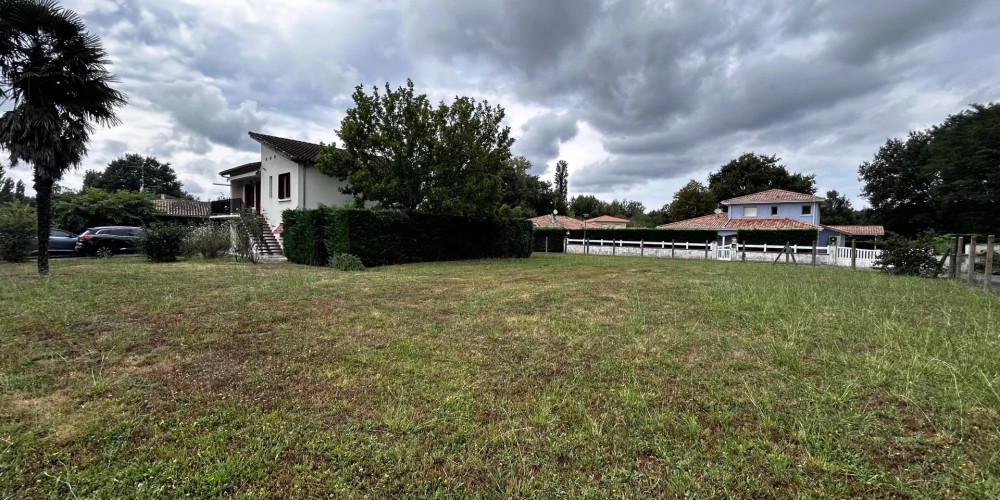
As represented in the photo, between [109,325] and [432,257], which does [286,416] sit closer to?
[109,325]

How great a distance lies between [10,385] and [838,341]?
761 centimetres

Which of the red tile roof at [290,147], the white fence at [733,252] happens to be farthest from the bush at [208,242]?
the white fence at [733,252]

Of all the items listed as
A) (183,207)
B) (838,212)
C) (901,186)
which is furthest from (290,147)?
(838,212)

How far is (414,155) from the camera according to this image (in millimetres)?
15984

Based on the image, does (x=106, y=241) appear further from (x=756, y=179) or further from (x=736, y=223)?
(x=756, y=179)

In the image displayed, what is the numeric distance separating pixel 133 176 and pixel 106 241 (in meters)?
49.0

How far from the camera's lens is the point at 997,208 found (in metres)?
22.4

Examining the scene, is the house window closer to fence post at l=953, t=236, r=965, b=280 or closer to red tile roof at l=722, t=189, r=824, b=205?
fence post at l=953, t=236, r=965, b=280

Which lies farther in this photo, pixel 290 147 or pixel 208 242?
pixel 290 147

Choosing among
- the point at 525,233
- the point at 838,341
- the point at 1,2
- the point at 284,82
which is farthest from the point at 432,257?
the point at 838,341

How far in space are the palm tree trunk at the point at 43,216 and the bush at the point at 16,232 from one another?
588cm

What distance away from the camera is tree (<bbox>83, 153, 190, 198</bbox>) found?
5069 centimetres

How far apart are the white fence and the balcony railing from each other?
796 inches

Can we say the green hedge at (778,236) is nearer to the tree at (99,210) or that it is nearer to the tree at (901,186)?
the tree at (901,186)
